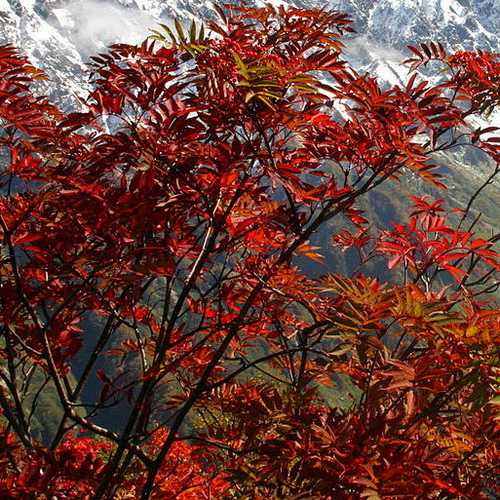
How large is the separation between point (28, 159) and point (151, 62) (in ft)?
3.96

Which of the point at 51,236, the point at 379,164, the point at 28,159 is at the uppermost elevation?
the point at 379,164

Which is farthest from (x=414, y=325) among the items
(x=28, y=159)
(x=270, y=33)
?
(x=28, y=159)

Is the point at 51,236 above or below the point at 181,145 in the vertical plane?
below

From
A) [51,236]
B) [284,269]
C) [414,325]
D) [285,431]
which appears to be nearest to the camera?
[414,325]

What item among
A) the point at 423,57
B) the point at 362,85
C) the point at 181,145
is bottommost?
the point at 181,145

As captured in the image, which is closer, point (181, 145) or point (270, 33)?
point (181, 145)

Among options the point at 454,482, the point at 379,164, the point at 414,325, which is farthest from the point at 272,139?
the point at 454,482

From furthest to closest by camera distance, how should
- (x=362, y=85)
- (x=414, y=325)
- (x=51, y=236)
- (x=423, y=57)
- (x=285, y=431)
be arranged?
(x=423, y=57) → (x=51, y=236) → (x=285, y=431) → (x=362, y=85) → (x=414, y=325)

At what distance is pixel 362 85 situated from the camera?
122 inches


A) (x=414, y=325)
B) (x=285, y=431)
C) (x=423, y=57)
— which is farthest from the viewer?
(x=423, y=57)

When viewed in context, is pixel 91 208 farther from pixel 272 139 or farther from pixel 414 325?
pixel 414 325

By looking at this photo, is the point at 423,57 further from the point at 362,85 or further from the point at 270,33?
the point at 362,85

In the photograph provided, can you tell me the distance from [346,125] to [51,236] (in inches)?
88.2

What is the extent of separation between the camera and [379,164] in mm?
3838
